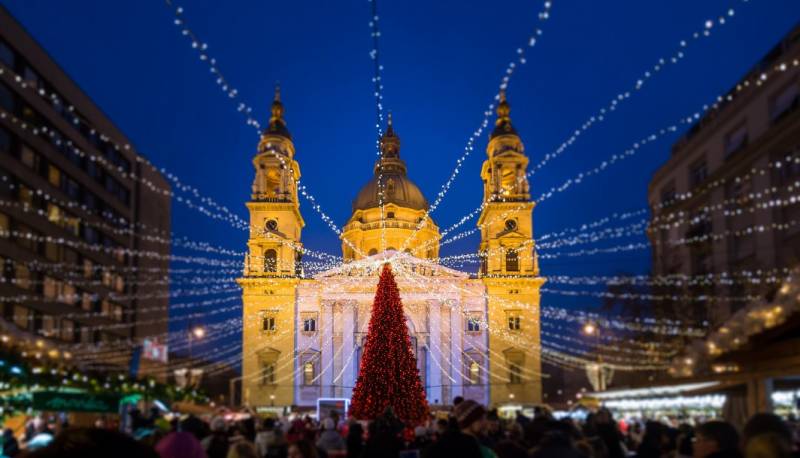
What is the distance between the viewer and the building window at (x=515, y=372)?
61.5 metres

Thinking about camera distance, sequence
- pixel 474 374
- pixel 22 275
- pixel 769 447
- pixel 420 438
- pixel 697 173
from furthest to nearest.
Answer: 1. pixel 474 374
2. pixel 697 173
3. pixel 22 275
4. pixel 420 438
5. pixel 769 447

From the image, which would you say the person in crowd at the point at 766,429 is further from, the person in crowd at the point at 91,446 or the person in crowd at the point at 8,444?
the person in crowd at the point at 8,444

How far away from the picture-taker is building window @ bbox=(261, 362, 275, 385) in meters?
60.7

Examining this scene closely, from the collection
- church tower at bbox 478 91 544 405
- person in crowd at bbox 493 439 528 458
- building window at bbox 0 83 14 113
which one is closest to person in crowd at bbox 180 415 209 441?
person in crowd at bbox 493 439 528 458

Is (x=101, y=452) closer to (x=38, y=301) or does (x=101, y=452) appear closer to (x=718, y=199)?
(x=718, y=199)

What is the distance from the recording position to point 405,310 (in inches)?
2413

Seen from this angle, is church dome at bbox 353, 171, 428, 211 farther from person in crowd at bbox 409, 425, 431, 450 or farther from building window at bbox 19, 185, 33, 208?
person in crowd at bbox 409, 425, 431, 450

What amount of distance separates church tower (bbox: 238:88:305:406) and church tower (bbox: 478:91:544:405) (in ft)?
47.9

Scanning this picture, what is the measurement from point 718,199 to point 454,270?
24.1 metres

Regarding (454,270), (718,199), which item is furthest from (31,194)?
(718,199)

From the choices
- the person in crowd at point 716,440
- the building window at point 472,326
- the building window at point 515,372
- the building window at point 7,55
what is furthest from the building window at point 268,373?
the person in crowd at point 716,440

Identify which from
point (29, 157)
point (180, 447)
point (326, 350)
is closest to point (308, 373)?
point (326, 350)

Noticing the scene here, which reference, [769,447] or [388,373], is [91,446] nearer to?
[769,447]

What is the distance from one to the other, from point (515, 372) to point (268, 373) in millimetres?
18447
